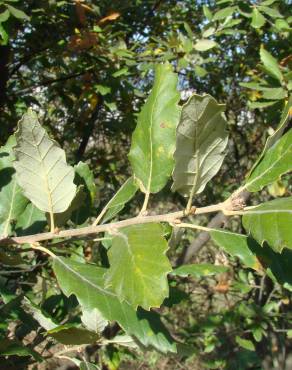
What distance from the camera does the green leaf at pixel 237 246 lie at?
0.98m

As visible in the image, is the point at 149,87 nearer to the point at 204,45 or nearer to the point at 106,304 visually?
the point at 204,45

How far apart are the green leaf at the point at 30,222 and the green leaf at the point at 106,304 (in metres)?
0.29

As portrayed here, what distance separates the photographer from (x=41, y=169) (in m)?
1.02

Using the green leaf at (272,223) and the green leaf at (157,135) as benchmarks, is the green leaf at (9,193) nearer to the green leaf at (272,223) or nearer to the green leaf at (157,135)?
the green leaf at (157,135)

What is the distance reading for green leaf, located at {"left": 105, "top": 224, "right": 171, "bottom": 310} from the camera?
78cm

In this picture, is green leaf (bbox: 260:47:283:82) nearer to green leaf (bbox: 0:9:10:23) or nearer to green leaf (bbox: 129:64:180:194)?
green leaf (bbox: 0:9:10:23)

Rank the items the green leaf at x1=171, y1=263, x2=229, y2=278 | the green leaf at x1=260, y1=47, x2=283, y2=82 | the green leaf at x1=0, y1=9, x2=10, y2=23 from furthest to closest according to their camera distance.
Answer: the green leaf at x1=260, y1=47, x2=283, y2=82
the green leaf at x1=0, y1=9, x2=10, y2=23
the green leaf at x1=171, y1=263, x2=229, y2=278

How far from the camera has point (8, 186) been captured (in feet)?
4.20

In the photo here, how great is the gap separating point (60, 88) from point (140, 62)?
0.83 m

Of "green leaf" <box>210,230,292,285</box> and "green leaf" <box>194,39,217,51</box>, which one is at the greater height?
"green leaf" <box>210,230,292,285</box>

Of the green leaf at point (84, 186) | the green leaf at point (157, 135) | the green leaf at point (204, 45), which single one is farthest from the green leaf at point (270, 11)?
the green leaf at point (157, 135)

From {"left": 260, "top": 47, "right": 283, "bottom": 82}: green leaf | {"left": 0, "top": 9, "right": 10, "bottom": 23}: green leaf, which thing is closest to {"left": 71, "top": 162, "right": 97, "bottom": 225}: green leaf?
{"left": 0, "top": 9, "right": 10, "bottom": 23}: green leaf

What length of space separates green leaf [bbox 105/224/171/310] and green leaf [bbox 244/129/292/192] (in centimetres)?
21

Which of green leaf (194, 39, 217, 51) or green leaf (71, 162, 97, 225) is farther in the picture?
green leaf (194, 39, 217, 51)
